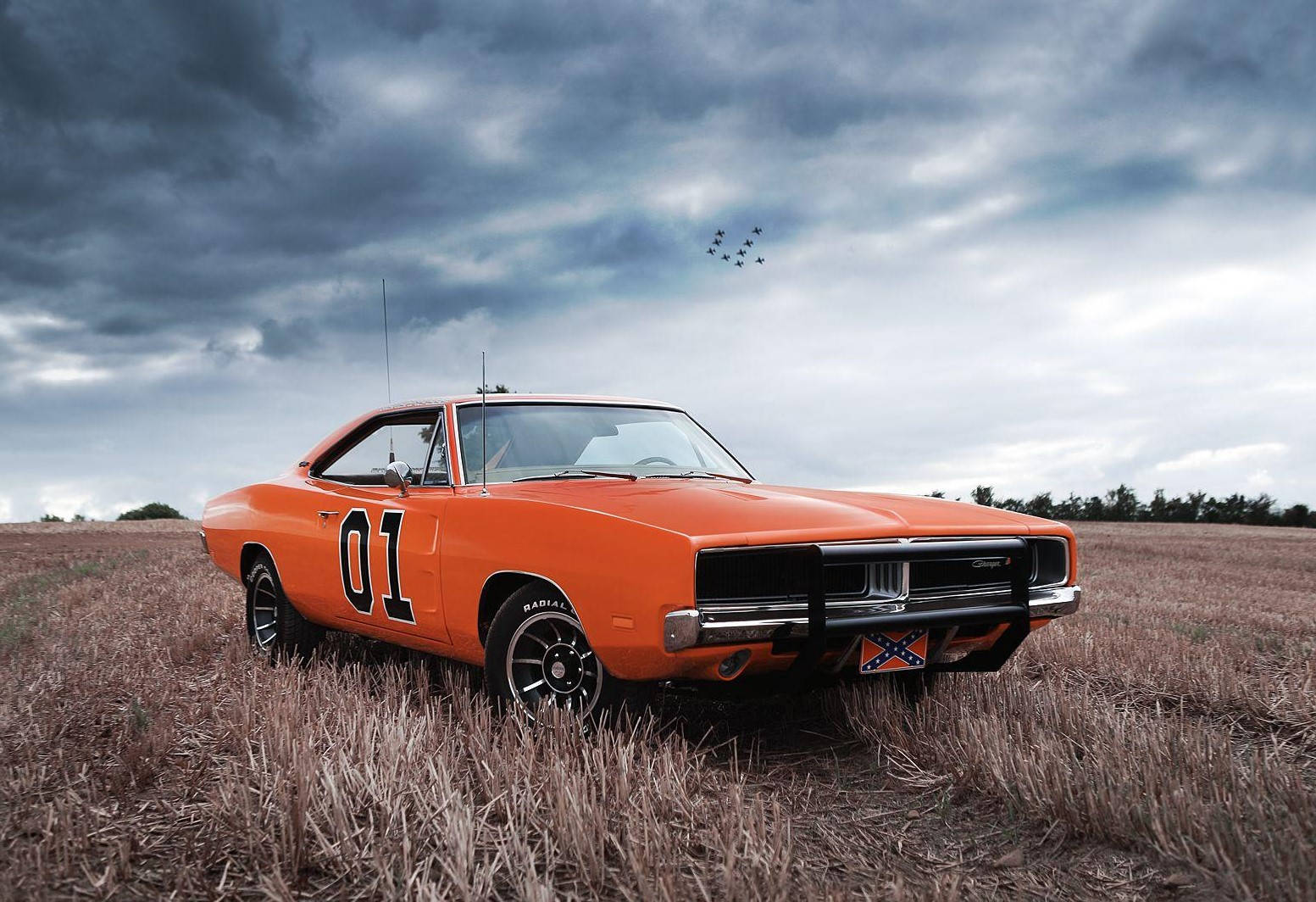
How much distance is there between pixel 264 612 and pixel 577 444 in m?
2.75

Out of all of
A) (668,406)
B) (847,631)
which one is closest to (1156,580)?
(668,406)

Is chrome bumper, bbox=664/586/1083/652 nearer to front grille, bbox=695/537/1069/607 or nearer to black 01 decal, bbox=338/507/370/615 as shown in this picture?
front grille, bbox=695/537/1069/607

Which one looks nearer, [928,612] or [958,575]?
[928,612]

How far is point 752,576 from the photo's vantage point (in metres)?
3.59

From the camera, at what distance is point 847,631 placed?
11.7 ft

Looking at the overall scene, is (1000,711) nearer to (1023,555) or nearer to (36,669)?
(1023,555)

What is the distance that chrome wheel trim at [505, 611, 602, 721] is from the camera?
383 cm

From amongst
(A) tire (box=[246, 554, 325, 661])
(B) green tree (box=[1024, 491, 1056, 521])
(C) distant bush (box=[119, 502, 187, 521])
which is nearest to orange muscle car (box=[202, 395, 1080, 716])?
(A) tire (box=[246, 554, 325, 661])

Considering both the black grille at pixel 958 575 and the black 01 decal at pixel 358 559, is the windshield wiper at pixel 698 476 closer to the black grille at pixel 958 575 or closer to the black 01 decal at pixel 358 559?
the black grille at pixel 958 575

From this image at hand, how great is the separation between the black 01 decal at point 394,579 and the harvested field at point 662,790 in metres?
0.27

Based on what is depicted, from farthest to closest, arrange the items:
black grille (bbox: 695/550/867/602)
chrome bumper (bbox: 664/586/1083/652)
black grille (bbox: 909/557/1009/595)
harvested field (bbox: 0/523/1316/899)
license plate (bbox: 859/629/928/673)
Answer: black grille (bbox: 909/557/1009/595) < license plate (bbox: 859/629/928/673) < black grille (bbox: 695/550/867/602) < chrome bumper (bbox: 664/586/1083/652) < harvested field (bbox: 0/523/1316/899)

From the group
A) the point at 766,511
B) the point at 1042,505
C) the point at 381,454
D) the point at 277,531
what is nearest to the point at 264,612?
the point at 277,531

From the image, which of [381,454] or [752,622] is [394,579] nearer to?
[381,454]

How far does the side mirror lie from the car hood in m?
0.64
